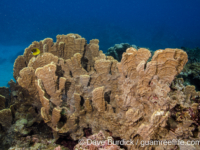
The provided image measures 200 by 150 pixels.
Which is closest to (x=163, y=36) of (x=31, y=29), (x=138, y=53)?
(x=138, y=53)

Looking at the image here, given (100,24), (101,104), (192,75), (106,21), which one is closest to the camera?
(101,104)

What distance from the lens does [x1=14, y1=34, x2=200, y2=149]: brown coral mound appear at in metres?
1.91

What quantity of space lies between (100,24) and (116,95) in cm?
→ 4822

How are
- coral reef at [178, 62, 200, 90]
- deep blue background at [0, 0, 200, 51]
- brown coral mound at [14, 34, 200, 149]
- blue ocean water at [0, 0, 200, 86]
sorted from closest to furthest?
1. brown coral mound at [14, 34, 200, 149]
2. coral reef at [178, 62, 200, 90]
3. blue ocean water at [0, 0, 200, 86]
4. deep blue background at [0, 0, 200, 51]

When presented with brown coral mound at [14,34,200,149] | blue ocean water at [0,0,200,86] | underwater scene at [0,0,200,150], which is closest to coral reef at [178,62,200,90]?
underwater scene at [0,0,200,150]

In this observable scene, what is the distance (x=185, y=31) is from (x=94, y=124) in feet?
333

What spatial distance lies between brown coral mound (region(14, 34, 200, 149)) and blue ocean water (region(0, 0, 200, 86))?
20.9m

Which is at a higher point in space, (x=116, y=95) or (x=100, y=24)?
(x=100, y=24)

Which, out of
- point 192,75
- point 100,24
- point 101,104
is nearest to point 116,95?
point 101,104

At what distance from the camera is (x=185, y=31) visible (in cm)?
7775

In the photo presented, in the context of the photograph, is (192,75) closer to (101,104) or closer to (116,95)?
(116,95)

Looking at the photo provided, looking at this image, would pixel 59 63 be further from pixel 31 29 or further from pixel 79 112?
pixel 31 29

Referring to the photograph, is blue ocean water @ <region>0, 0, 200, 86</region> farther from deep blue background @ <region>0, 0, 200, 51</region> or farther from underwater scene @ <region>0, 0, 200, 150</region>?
underwater scene @ <region>0, 0, 200, 150</region>

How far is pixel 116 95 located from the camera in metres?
2.32
